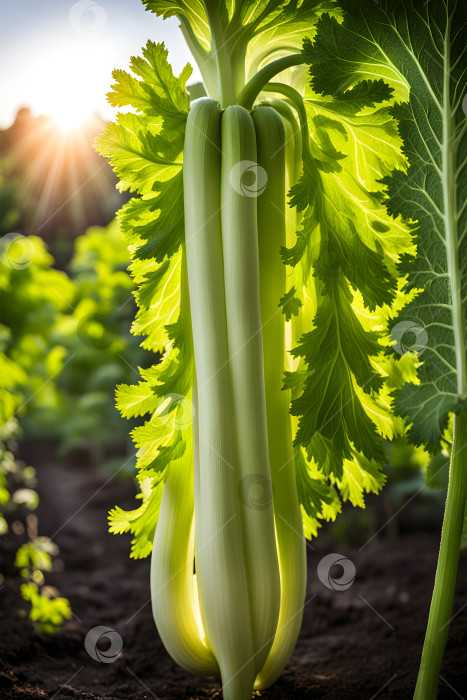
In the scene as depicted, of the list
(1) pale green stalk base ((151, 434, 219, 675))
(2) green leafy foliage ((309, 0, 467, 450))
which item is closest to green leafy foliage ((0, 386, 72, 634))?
(1) pale green stalk base ((151, 434, 219, 675))

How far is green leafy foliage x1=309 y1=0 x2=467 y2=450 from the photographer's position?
1007mm

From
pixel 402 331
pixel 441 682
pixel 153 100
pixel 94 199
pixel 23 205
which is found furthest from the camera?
pixel 94 199

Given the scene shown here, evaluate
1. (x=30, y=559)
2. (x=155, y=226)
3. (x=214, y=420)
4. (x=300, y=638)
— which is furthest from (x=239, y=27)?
(x=30, y=559)

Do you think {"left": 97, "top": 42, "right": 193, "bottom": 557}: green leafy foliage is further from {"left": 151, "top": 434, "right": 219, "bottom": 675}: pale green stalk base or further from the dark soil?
the dark soil

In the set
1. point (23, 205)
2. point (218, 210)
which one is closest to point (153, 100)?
point (218, 210)

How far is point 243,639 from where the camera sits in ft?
3.54

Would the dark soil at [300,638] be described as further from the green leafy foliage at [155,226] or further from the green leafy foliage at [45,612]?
the green leafy foliage at [155,226]

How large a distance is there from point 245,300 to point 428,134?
442 mm

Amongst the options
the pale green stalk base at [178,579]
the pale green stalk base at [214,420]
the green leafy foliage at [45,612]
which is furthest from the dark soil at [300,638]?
the pale green stalk base at [214,420]

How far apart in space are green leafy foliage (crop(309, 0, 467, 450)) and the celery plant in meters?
0.07

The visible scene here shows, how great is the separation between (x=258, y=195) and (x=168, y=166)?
0.20 m

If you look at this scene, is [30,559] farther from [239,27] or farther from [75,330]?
[75,330]

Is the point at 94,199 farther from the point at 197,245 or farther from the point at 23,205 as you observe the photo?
the point at 197,245

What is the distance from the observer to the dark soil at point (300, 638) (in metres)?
1.31
